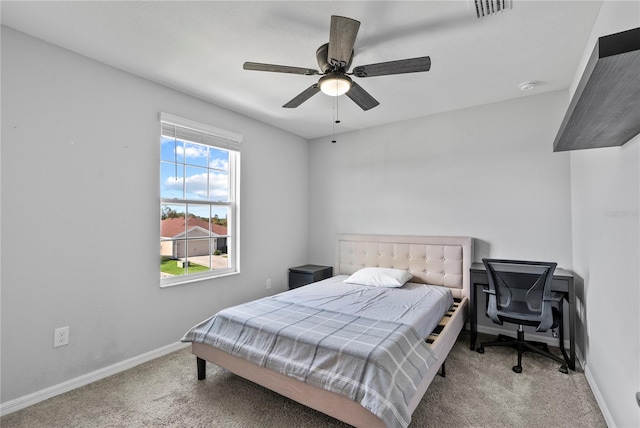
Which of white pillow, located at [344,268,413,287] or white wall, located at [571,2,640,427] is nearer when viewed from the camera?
white wall, located at [571,2,640,427]

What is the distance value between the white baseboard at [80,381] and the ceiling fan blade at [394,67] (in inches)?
117

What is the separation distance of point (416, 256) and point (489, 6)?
2.54 m

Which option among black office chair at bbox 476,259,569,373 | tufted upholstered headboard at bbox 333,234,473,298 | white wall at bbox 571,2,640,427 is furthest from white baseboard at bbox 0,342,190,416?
white wall at bbox 571,2,640,427

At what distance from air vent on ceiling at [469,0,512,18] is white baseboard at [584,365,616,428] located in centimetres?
256

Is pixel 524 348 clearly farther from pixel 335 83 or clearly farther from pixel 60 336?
pixel 60 336

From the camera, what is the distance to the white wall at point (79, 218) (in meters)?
2.07

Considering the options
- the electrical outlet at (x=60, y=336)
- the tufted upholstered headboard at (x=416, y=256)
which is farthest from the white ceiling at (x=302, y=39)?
the electrical outlet at (x=60, y=336)

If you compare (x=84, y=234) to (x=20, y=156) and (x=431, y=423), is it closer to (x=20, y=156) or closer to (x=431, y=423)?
(x=20, y=156)

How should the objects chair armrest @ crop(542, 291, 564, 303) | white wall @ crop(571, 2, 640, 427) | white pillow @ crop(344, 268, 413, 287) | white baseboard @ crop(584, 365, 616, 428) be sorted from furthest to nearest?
white pillow @ crop(344, 268, 413, 287) → chair armrest @ crop(542, 291, 564, 303) → white baseboard @ crop(584, 365, 616, 428) → white wall @ crop(571, 2, 640, 427)

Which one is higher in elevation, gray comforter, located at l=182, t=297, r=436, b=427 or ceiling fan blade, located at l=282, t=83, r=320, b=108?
ceiling fan blade, located at l=282, t=83, r=320, b=108

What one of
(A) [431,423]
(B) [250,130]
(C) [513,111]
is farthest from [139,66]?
(C) [513,111]

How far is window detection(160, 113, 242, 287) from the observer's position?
304 cm

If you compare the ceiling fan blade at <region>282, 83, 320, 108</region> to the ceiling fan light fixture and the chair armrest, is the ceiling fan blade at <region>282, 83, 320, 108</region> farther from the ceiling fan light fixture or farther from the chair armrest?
the chair armrest

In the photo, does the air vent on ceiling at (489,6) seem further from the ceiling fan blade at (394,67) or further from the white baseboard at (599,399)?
the white baseboard at (599,399)
